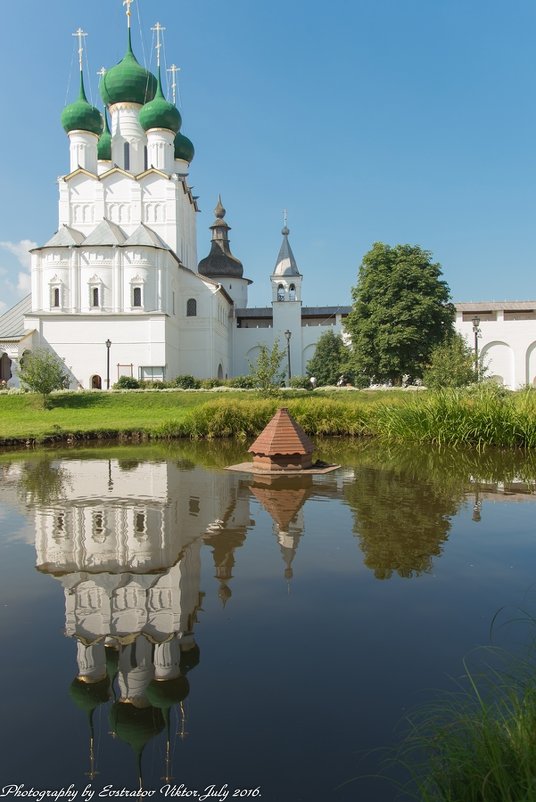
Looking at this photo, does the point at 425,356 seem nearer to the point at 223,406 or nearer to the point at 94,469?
the point at 223,406

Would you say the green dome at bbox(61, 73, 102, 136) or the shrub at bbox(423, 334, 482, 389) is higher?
the green dome at bbox(61, 73, 102, 136)

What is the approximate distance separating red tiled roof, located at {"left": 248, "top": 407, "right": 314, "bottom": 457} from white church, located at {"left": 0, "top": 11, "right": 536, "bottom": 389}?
72.3 feet

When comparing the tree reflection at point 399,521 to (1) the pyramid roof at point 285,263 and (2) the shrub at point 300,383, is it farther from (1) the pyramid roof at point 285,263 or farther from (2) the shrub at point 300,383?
(1) the pyramid roof at point 285,263

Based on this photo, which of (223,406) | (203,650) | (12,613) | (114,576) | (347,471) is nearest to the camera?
(203,650)

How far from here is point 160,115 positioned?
3816 cm

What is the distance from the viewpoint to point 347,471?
10.8m

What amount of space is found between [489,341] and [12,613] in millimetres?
44782

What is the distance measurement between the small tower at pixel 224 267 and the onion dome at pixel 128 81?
1723 cm

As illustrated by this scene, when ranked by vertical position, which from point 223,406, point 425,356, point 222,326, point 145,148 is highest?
point 145,148

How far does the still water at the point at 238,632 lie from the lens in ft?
8.52

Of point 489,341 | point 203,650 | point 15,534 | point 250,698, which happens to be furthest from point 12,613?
point 489,341

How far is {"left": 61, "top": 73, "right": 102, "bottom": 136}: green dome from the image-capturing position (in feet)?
126

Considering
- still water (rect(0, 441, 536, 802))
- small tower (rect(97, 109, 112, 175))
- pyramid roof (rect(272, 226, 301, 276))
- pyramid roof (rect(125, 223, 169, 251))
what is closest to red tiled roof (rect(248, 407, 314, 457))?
still water (rect(0, 441, 536, 802))

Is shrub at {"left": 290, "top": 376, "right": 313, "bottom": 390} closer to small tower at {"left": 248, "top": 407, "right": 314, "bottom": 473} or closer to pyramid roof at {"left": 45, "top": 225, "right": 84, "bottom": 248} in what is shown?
pyramid roof at {"left": 45, "top": 225, "right": 84, "bottom": 248}
